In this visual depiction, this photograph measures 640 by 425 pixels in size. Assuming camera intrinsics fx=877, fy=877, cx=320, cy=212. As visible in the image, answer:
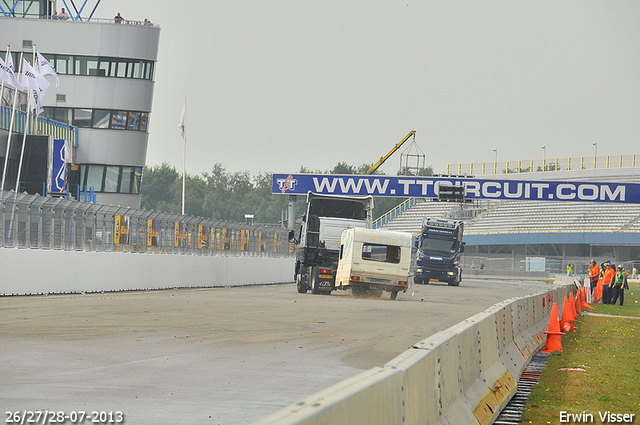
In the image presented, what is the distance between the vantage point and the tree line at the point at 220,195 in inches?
6403

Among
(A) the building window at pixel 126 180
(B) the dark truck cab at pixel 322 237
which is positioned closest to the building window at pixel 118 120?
(A) the building window at pixel 126 180

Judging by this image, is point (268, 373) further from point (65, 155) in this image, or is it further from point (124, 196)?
point (124, 196)

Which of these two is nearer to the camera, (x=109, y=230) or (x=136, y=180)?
(x=109, y=230)

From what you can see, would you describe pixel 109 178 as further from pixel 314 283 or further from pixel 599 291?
pixel 599 291

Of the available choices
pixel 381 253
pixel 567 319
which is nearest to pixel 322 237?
pixel 381 253

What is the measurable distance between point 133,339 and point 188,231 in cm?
2299

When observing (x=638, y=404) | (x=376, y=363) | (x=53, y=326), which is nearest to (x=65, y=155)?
(x=53, y=326)

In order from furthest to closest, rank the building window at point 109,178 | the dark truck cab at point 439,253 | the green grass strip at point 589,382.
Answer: the building window at point 109,178, the dark truck cab at point 439,253, the green grass strip at point 589,382

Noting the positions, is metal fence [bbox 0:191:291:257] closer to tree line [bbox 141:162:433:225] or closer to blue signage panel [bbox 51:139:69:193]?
blue signage panel [bbox 51:139:69:193]

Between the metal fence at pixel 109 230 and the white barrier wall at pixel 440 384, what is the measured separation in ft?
52.4

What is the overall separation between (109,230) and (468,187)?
3134 centimetres

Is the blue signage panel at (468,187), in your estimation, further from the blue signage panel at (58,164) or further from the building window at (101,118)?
the blue signage panel at (58,164)

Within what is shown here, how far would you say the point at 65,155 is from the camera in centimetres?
5050

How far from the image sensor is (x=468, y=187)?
5612cm
